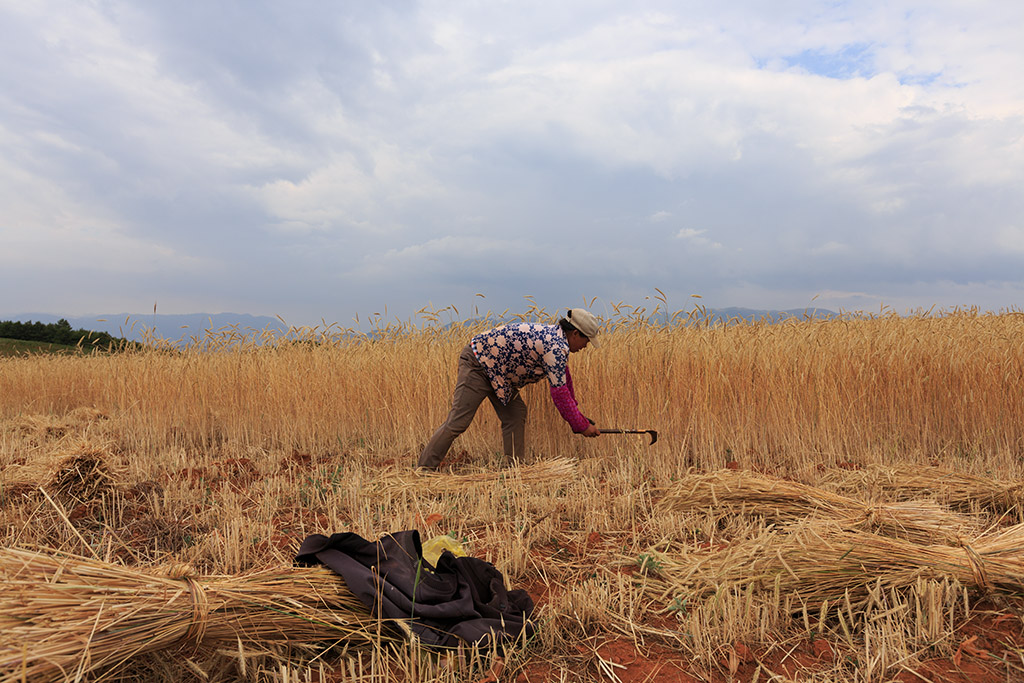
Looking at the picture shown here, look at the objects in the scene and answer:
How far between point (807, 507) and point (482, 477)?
221 cm

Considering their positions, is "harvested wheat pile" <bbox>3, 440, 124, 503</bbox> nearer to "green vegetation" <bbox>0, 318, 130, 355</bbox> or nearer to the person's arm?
the person's arm

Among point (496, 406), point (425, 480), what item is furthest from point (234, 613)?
point (496, 406)

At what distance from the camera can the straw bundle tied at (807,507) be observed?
8.75 feet

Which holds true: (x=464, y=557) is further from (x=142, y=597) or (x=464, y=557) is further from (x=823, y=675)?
(x=823, y=675)

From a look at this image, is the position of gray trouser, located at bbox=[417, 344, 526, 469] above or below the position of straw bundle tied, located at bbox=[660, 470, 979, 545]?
above

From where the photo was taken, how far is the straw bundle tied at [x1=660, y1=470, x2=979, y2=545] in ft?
8.75

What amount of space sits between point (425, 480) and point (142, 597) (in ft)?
8.62

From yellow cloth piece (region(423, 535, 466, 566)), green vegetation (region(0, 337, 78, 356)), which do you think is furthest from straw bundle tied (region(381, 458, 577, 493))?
green vegetation (region(0, 337, 78, 356))

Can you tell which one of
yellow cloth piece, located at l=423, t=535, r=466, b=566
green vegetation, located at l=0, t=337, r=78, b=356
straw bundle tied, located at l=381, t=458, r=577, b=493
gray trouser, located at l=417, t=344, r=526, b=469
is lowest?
straw bundle tied, located at l=381, t=458, r=577, b=493

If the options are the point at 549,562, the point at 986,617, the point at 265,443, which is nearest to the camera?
the point at 986,617

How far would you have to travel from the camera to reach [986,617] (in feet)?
7.11

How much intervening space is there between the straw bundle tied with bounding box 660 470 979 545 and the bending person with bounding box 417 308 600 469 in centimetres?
99

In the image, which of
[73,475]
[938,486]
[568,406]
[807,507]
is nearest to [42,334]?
[73,475]

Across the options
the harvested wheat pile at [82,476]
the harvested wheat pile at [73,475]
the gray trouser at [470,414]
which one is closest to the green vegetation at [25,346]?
the harvested wheat pile at [73,475]
